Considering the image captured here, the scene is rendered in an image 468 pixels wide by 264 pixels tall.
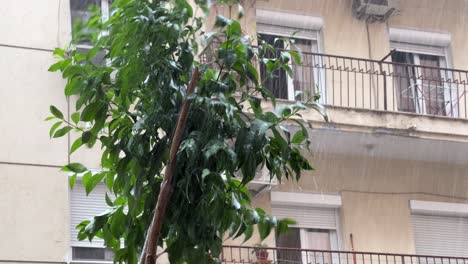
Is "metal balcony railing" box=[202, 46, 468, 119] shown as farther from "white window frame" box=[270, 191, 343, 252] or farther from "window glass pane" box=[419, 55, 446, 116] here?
"white window frame" box=[270, 191, 343, 252]

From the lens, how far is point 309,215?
13.4 meters

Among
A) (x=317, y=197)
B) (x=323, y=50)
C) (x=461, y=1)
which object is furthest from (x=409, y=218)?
(x=461, y=1)

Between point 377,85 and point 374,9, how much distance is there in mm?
1118

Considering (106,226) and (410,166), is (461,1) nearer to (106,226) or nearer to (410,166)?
(410,166)

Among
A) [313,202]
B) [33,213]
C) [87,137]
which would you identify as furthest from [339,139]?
[87,137]

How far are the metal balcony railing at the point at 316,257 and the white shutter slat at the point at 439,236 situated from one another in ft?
0.88

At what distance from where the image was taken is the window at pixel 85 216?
11.7 meters

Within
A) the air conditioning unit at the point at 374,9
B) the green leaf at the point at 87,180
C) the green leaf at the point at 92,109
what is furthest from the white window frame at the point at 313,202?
the green leaf at the point at 92,109

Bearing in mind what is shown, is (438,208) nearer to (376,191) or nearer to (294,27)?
(376,191)

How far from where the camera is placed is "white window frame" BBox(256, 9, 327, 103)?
13680 mm

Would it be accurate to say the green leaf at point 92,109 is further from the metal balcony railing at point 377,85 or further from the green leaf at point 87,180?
the metal balcony railing at point 377,85

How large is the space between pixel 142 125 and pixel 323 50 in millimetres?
7980

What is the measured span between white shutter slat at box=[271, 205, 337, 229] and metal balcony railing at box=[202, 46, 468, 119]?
1404 mm

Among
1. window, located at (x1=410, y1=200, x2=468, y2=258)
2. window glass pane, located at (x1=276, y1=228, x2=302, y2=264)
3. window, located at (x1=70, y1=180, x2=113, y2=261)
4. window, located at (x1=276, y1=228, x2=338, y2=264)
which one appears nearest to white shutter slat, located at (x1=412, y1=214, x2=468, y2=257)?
window, located at (x1=410, y1=200, x2=468, y2=258)
